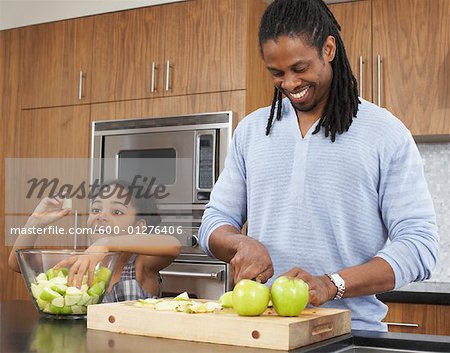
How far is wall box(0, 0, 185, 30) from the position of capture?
3441 mm

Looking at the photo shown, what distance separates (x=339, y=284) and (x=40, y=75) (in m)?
2.70

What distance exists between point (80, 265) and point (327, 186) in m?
0.57

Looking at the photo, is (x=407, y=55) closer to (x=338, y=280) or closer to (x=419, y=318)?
(x=419, y=318)

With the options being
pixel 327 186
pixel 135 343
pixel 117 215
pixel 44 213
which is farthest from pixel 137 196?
pixel 135 343

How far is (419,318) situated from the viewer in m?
2.68

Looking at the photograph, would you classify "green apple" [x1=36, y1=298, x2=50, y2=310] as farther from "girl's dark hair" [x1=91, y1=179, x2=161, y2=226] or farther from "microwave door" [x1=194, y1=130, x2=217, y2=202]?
"microwave door" [x1=194, y1=130, x2=217, y2=202]

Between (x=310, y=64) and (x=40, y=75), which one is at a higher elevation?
(x=40, y=75)

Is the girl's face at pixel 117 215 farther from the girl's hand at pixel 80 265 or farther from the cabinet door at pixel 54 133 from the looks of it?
the girl's hand at pixel 80 265

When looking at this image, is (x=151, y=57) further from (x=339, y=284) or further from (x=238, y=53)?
(x=339, y=284)

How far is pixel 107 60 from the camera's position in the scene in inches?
137

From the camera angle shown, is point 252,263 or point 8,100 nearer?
point 252,263

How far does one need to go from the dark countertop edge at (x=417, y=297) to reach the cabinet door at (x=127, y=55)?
1.41m

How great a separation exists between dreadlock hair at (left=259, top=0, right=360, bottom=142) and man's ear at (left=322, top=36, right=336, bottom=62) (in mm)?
12

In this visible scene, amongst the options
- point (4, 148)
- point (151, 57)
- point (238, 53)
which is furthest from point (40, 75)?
point (238, 53)
